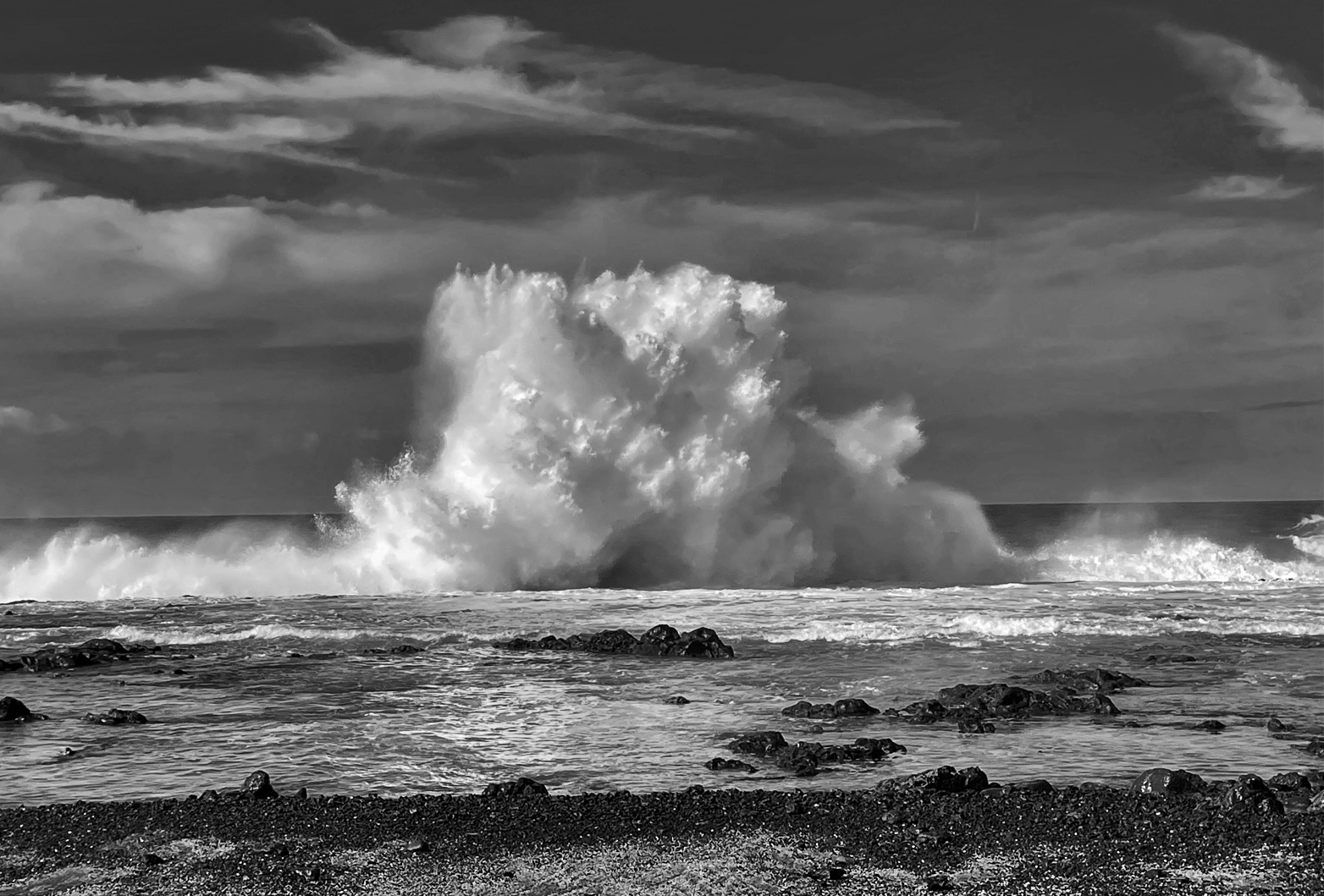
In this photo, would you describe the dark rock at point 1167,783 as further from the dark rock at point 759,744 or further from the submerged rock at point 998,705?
the dark rock at point 759,744

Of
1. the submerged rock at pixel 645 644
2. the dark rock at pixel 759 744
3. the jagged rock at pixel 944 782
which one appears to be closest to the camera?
the jagged rock at pixel 944 782

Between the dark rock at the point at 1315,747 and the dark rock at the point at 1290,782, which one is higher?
the dark rock at the point at 1290,782

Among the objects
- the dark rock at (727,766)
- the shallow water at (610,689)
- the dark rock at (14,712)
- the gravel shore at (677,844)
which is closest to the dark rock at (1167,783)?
the gravel shore at (677,844)

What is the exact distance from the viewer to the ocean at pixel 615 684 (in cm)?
1222

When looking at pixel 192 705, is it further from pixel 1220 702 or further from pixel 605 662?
pixel 1220 702

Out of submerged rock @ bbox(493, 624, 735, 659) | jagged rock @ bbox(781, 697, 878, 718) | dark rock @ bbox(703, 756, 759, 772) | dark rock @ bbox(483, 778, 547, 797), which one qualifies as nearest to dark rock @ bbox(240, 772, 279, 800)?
dark rock @ bbox(483, 778, 547, 797)

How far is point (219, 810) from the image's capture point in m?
10.2

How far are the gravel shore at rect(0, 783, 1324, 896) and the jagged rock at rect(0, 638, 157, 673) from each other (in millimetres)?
12017

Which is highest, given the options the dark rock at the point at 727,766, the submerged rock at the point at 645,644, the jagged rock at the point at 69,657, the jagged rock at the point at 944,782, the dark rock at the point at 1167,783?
the dark rock at the point at 1167,783

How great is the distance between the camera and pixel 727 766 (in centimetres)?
1202

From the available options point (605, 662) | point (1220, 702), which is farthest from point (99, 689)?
point (1220, 702)

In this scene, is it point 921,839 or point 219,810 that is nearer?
point 921,839

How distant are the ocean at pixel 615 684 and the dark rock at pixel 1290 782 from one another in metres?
0.90

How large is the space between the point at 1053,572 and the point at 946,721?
33865 millimetres
